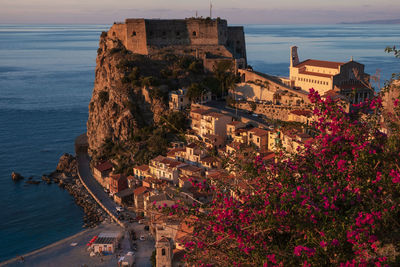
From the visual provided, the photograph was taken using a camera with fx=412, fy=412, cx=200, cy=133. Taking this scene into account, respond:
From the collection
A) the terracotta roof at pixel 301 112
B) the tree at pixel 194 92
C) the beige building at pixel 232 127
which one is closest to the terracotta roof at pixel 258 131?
the beige building at pixel 232 127

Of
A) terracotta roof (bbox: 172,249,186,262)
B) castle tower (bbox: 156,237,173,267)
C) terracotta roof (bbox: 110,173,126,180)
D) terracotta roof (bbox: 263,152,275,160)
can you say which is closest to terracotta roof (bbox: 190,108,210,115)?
terracotta roof (bbox: 110,173,126,180)

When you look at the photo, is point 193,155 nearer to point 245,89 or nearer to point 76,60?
point 245,89

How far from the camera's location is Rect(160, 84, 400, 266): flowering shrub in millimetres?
7188

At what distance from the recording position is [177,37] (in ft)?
166

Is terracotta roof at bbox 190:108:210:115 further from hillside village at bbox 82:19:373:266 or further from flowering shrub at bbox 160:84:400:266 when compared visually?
flowering shrub at bbox 160:84:400:266

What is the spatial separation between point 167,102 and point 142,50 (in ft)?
33.1

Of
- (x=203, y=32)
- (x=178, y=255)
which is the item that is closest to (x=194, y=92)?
(x=203, y=32)

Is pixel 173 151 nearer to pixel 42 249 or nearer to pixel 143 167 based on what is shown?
pixel 143 167

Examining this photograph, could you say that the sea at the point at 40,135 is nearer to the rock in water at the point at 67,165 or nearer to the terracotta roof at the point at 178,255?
the rock in water at the point at 67,165

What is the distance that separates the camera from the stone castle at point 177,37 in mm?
49500

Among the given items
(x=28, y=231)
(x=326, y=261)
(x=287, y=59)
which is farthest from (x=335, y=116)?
(x=287, y=59)

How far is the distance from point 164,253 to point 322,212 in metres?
14.9

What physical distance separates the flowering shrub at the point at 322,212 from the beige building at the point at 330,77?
27850mm

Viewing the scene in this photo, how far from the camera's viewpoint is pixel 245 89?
4303cm
